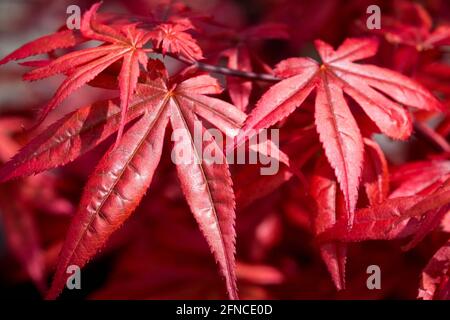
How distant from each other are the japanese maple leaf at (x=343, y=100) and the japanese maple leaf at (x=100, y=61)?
17 cm

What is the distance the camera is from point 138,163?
78 cm

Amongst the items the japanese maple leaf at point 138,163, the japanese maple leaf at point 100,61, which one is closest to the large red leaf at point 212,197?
the japanese maple leaf at point 138,163

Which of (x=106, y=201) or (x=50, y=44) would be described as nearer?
(x=106, y=201)

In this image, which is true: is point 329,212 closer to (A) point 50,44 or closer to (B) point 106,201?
(B) point 106,201

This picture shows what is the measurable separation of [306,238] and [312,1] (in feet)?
1.91

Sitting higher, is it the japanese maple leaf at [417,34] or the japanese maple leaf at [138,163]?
the japanese maple leaf at [417,34]

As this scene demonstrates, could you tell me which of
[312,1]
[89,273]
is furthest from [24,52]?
[89,273]

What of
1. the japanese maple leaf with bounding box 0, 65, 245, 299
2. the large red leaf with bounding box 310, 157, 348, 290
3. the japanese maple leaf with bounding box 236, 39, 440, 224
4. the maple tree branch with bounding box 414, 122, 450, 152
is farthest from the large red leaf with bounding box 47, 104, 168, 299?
the maple tree branch with bounding box 414, 122, 450, 152

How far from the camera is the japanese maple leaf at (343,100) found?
765 mm

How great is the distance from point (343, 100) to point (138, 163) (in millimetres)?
312

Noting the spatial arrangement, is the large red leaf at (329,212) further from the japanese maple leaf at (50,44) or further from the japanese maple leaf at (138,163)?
the japanese maple leaf at (50,44)

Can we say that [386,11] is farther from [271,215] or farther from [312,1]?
[271,215]

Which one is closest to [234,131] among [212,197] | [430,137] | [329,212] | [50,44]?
[212,197]

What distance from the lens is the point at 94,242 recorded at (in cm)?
74
